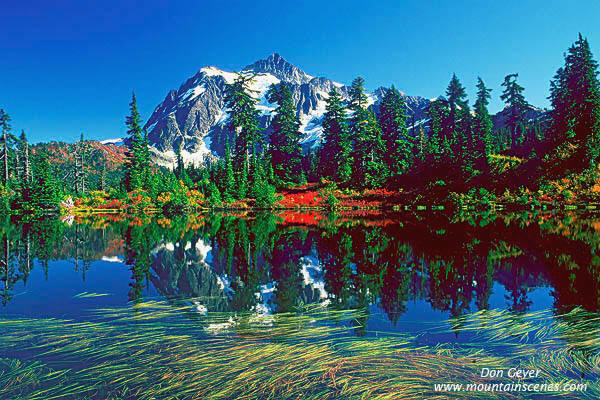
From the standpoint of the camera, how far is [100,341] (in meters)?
4.73

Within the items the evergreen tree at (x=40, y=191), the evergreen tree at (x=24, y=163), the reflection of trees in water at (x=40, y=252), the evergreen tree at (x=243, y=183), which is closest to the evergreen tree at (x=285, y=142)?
the evergreen tree at (x=243, y=183)

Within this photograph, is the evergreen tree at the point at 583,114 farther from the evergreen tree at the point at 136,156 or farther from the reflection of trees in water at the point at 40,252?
the evergreen tree at the point at 136,156

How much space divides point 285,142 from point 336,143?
813cm

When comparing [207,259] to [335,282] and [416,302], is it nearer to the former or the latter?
[335,282]

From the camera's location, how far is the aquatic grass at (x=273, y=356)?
3.41 metres

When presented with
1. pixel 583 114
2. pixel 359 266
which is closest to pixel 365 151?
pixel 583 114

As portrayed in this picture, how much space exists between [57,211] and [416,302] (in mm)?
52310

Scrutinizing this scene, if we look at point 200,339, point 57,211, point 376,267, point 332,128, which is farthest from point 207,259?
point 57,211

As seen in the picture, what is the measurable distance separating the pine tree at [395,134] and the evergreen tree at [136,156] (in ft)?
126

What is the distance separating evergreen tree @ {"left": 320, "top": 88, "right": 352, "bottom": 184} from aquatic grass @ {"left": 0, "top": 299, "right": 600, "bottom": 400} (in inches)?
1537

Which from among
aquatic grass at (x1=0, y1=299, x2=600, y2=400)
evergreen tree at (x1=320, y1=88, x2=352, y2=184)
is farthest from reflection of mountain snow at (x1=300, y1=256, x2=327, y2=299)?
evergreen tree at (x1=320, y1=88, x2=352, y2=184)

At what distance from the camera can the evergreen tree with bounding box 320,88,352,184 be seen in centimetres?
4419

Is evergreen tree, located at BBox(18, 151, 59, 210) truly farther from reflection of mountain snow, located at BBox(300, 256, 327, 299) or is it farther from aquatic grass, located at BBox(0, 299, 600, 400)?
aquatic grass, located at BBox(0, 299, 600, 400)

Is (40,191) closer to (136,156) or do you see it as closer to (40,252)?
(136,156)
